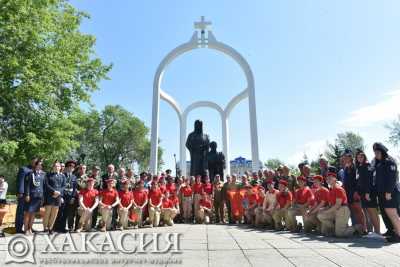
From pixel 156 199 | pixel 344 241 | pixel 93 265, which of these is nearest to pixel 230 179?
pixel 156 199

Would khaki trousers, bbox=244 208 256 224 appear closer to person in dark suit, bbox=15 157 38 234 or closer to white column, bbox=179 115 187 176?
person in dark suit, bbox=15 157 38 234

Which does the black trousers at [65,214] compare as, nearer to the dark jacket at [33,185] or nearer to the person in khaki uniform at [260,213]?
the dark jacket at [33,185]

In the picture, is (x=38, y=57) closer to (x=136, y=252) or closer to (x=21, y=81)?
(x=21, y=81)

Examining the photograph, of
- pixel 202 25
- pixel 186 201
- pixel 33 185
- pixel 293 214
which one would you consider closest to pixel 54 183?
pixel 33 185

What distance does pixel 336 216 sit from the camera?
21.7 feet

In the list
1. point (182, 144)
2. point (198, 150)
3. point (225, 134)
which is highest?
point (225, 134)

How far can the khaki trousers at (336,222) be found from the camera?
6441 millimetres

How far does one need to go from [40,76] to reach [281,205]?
9939 mm

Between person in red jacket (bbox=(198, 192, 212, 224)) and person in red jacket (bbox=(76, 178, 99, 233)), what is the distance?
11.3 ft

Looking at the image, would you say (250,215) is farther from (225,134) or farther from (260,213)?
(225,134)

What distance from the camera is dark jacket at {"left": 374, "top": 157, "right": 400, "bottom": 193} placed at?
6012 millimetres

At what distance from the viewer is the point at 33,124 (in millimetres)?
13320

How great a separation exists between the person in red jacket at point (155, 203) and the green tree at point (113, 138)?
38.2 metres

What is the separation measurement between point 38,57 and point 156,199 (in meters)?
7.34
